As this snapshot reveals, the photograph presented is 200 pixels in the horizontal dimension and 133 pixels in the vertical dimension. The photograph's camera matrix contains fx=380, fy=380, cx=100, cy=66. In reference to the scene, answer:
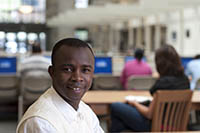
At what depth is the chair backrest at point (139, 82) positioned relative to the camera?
5.20m

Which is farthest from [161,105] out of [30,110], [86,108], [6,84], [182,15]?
[182,15]

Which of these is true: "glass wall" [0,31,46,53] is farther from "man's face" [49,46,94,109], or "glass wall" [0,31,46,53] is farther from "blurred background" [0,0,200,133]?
"man's face" [49,46,94,109]

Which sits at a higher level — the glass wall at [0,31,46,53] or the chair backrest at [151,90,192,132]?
the chair backrest at [151,90,192,132]

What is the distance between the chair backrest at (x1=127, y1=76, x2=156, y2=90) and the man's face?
406 cm

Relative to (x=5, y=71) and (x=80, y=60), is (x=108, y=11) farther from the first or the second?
(x=80, y=60)

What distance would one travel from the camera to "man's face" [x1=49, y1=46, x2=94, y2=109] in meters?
1.12

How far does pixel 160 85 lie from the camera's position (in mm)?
3242

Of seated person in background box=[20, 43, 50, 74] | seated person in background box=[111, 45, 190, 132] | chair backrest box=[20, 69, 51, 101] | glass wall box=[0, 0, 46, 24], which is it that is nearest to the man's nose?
seated person in background box=[111, 45, 190, 132]

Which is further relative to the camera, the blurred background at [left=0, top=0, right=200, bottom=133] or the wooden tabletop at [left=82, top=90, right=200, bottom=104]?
the blurred background at [left=0, top=0, right=200, bottom=133]

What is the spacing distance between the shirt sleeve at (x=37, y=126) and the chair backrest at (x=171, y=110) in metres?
2.03

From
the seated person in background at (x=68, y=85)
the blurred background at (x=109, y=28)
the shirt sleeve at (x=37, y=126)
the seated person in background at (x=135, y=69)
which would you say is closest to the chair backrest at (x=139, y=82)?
the seated person in background at (x=135, y=69)

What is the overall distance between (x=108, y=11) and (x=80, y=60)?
485 inches

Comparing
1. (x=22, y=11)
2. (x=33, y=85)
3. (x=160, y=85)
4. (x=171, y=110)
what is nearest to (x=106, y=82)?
(x=33, y=85)

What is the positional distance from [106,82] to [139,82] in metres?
0.76
